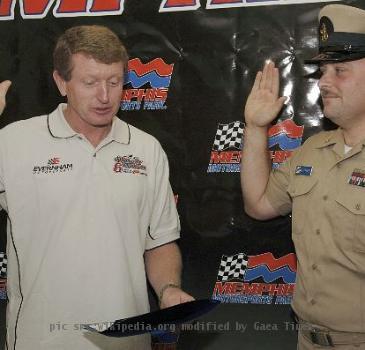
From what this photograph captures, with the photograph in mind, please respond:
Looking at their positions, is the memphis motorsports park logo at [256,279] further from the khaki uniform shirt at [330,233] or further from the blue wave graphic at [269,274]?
the khaki uniform shirt at [330,233]

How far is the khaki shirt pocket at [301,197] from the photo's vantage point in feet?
6.42

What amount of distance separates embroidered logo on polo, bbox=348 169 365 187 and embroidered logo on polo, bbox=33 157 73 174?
3.34 ft

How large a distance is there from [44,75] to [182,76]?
666 mm

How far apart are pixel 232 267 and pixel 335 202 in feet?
2.26

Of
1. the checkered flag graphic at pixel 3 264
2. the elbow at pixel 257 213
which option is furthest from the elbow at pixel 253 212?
the checkered flag graphic at pixel 3 264

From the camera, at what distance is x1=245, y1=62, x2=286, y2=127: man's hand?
2125 mm

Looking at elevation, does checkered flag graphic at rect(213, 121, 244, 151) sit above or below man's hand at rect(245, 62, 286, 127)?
below

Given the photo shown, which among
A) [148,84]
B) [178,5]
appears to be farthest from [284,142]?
[178,5]

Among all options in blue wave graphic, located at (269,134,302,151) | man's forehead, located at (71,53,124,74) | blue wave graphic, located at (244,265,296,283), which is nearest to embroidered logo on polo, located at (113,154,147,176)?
man's forehead, located at (71,53,124,74)

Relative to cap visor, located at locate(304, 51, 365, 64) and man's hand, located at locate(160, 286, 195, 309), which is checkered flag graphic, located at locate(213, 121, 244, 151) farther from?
man's hand, located at locate(160, 286, 195, 309)

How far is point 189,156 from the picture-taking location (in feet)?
7.85

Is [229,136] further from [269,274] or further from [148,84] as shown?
[269,274]

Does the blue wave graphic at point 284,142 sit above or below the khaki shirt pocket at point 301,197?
above

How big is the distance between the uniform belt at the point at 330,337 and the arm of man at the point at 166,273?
0.51m
